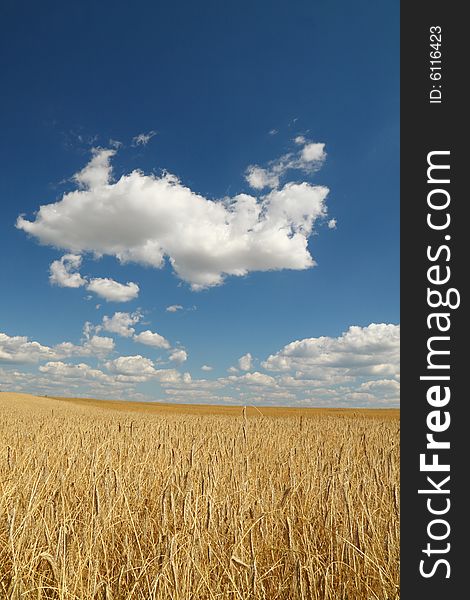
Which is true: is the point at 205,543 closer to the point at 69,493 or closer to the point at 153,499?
the point at 153,499

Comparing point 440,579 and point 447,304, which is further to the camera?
point 447,304

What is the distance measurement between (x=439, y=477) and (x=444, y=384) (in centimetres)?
51

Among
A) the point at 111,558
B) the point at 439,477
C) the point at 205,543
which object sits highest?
the point at 439,477

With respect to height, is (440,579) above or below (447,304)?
below

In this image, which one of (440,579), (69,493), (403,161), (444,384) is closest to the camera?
(440,579)

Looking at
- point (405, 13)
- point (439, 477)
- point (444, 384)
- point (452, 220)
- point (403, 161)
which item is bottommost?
point (439, 477)

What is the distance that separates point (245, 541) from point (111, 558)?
40.0 inches

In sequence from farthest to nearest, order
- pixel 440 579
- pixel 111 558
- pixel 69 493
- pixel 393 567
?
pixel 69 493, pixel 111 558, pixel 393 567, pixel 440 579

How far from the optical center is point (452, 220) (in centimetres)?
255

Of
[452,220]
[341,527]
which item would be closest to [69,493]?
[341,527]

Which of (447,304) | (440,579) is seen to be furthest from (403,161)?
(440,579)

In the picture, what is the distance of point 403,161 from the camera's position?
8.66 ft

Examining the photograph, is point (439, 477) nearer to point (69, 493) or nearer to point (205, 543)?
point (205, 543)

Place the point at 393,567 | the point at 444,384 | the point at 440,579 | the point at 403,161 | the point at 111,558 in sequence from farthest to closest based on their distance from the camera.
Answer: the point at 111,558 < the point at 393,567 < the point at 403,161 < the point at 444,384 < the point at 440,579
